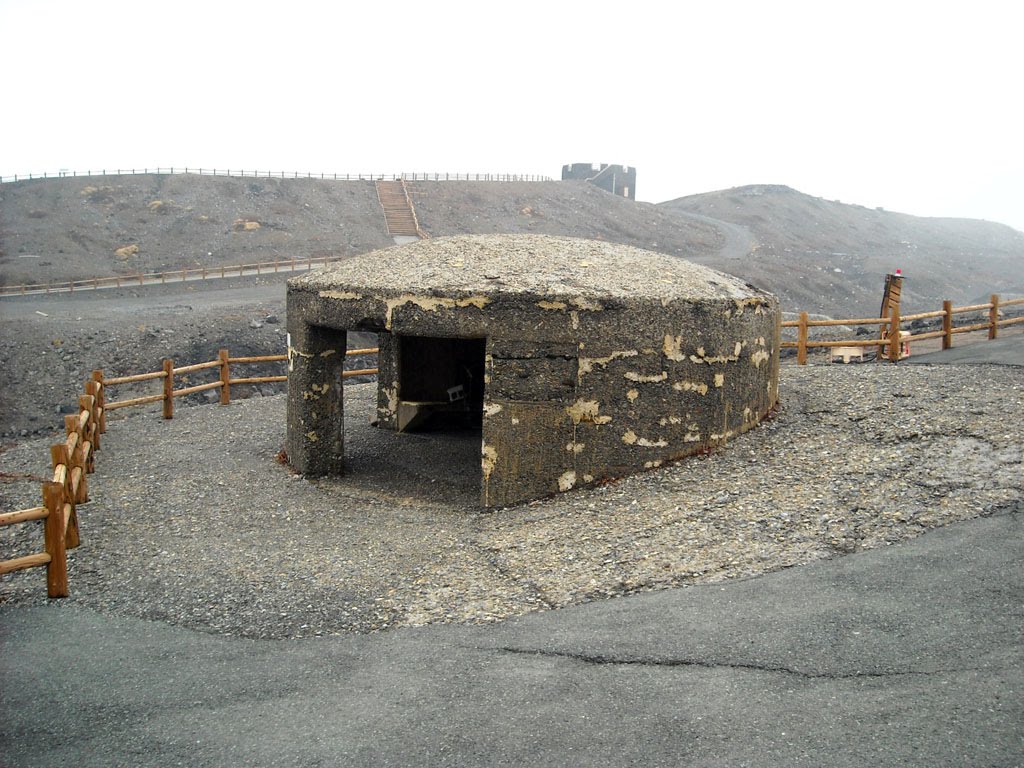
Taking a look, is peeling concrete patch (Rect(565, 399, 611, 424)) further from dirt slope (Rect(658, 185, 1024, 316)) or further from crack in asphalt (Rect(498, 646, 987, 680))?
dirt slope (Rect(658, 185, 1024, 316))

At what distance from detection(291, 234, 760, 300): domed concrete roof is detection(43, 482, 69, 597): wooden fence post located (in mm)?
3581

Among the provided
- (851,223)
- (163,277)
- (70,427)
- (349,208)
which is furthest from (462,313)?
(851,223)

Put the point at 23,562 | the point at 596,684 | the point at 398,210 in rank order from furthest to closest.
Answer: the point at 398,210 < the point at 23,562 < the point at 596,684

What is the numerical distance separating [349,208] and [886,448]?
40172mm

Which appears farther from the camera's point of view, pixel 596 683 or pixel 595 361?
pixel 595 361

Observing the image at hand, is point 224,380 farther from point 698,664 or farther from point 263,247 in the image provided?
point 263,247

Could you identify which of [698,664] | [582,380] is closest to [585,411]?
[582,380]

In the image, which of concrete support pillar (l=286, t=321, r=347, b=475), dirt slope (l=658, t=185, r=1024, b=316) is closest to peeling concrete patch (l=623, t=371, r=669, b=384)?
concrete support pillar (l=286, t=321, r=347, b=475)

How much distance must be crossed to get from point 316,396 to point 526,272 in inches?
113

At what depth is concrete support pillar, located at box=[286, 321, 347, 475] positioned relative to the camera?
9469mm

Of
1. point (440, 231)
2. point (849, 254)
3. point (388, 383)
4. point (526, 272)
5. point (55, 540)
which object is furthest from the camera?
point (849, 254)

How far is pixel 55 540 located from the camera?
20.6 ft

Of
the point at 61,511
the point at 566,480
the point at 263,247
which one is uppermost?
the point at 263,247

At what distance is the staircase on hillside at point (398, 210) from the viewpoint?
42.4 m
